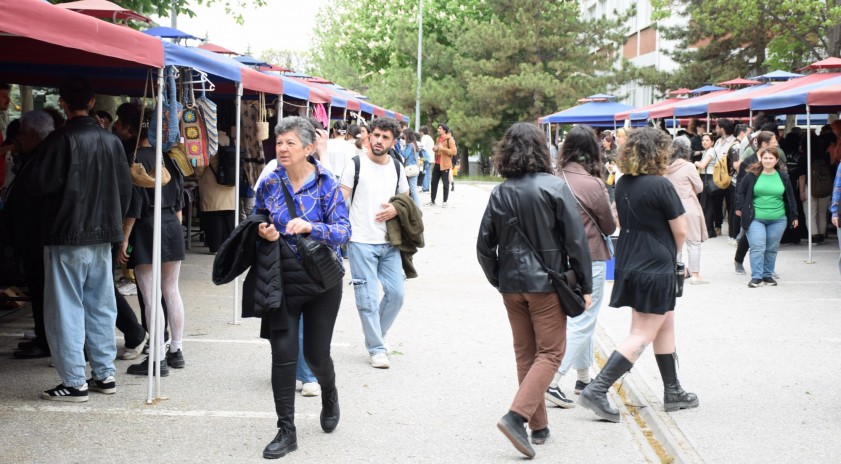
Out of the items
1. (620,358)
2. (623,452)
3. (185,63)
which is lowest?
(623,452)

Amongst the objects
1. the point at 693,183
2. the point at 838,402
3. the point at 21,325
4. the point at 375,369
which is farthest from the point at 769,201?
the point at 21,325

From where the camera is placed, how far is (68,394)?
6.31 meters

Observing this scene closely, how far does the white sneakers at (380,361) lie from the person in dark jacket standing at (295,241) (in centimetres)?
182

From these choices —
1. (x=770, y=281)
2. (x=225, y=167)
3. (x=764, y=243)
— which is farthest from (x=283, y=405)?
(x=770, y=281)

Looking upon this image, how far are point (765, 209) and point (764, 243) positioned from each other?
439 mm

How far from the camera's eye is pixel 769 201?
11555mm

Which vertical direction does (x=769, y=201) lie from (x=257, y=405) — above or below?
above

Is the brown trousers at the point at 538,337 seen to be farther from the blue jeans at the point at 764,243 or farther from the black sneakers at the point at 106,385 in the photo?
the blue jeans at the point at 764,243

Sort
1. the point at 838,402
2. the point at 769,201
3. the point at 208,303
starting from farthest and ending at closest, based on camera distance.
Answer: the point at 769,201
the point at 208,303
the point at 838,402

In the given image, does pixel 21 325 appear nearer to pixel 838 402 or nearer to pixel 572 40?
pixel 838 402

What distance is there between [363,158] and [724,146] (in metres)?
11.1

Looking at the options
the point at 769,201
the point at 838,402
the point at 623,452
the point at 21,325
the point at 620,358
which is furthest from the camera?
the point at 769,201

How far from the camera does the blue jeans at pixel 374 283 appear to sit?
24.1ft

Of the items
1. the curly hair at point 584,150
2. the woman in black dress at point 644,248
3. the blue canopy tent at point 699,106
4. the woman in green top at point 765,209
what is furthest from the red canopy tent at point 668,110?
the woman in black dress at point 644,248
